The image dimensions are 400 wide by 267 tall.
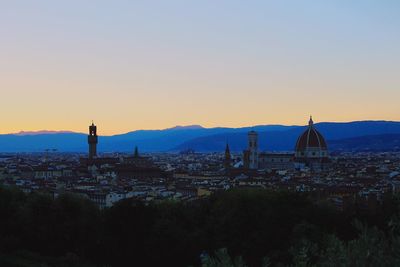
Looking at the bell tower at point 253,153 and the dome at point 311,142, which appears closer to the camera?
the bell tower at point 253,153

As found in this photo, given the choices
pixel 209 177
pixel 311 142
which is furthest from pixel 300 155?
pixel 209 177

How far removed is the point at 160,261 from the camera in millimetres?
25719

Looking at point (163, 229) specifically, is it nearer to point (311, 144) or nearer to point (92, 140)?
point (311, 144)

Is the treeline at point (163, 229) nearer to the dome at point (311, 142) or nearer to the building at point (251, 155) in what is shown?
the building at point (251, 155)

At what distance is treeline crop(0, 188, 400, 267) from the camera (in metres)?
25.3

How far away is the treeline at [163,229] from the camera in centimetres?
2527

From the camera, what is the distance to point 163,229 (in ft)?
86.3

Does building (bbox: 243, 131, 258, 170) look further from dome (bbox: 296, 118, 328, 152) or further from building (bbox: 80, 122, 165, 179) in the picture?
building (bbox: 80, 122, 165, 179)

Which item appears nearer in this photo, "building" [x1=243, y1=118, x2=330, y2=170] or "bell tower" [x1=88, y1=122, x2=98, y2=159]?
"building" [x1=243, y1=118, x2=330, y2=170]

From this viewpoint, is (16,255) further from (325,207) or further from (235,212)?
(325,207)

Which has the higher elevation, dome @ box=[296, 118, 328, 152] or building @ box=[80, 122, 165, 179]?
dome @ box=[296, 118, 328, 152]

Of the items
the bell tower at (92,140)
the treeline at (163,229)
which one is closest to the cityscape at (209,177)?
the bell tower at (92,140)

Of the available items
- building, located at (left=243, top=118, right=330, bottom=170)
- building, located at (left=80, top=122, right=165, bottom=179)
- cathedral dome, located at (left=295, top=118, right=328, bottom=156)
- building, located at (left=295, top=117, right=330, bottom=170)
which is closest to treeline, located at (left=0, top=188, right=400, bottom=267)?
building, located at (left=80, top=122, right=165, bottom=179)

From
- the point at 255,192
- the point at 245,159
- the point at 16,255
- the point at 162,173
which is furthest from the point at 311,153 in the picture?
the point at 16,255
